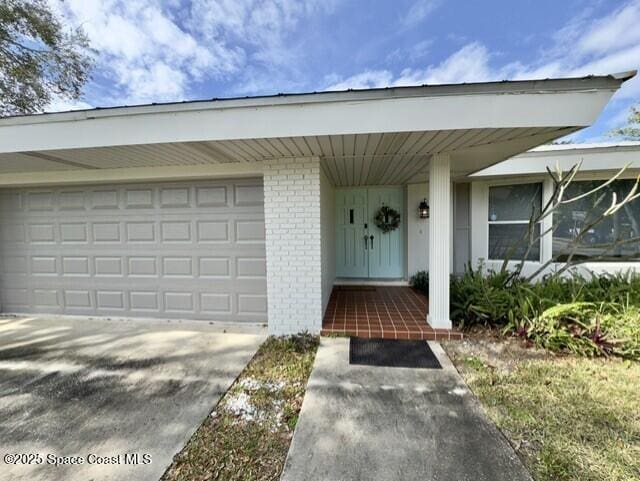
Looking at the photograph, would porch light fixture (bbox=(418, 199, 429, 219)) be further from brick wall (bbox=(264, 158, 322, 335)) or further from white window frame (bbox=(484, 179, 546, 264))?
brick wall (bbox=(264, 158, 322, 335))

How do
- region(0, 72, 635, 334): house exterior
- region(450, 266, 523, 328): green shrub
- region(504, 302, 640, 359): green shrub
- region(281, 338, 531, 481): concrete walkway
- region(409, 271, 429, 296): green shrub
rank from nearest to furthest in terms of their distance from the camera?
1. region(281, 338, 531, 481): concrete walkway
2. region(0, 72, 635, 334): house exterior
3. region(504, 302, 640, 359): green shrub
4. region(450, 266, 523, 328): green shrub
5. region(409, 271, 429, 296): green shrub

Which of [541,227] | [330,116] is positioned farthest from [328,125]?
[541,227]

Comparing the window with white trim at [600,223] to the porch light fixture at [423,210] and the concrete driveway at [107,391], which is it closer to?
the porch light fixture at [423,210]


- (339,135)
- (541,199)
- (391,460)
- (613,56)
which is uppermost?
(613,56)

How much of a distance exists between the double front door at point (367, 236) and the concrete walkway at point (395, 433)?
3.49m

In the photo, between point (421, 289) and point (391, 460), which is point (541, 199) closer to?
point (421, 289)

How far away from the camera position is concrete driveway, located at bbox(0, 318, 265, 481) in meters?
1.71

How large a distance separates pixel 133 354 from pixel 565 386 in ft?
14.4

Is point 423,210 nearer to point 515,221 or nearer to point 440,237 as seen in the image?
point 515,221

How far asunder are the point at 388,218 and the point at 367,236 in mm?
606

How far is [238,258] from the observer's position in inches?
154

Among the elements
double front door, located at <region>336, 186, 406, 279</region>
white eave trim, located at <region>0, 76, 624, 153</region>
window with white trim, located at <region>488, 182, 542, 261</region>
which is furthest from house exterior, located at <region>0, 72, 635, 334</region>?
double front door, located at <region>336, 186, 406, 279</region>

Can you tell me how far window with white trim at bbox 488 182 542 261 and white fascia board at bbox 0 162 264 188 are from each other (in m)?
4.84

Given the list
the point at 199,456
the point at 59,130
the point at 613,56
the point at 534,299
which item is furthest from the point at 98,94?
the point at 613,56
